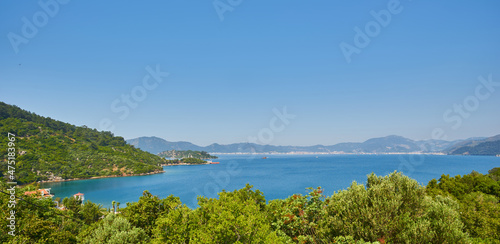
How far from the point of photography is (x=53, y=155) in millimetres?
111188

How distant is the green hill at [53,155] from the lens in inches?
3819

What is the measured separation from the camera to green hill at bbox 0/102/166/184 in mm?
97000

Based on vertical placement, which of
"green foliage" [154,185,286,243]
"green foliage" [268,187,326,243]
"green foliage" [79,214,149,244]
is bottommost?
"green foliage" [79,214,149,244]

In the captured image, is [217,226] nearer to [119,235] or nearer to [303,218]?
[303,218]

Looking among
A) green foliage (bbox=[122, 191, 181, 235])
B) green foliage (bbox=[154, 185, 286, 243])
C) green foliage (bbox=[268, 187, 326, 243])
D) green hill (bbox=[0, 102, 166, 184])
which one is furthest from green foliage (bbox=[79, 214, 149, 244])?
green hill (bbox=[0, 102, 166, 184])

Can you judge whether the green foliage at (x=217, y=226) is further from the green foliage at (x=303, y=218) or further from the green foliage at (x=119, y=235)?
the green foliage at (x=119, y=235)

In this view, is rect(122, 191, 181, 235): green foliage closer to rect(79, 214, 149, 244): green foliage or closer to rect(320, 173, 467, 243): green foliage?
rect(79, 214, 149, 244): green foliage

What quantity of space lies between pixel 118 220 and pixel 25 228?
5.34 metres

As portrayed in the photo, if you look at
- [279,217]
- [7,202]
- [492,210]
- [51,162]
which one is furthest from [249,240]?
[51,162]

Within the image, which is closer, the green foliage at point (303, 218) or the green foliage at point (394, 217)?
the green foliage at point (394, 217)

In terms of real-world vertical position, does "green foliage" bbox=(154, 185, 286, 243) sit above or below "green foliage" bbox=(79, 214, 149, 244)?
above

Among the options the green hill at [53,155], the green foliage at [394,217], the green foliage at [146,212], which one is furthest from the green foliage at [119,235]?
the green hill at [53,155]

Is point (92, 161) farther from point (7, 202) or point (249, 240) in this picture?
point (249, 240)

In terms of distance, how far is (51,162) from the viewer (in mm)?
106125
